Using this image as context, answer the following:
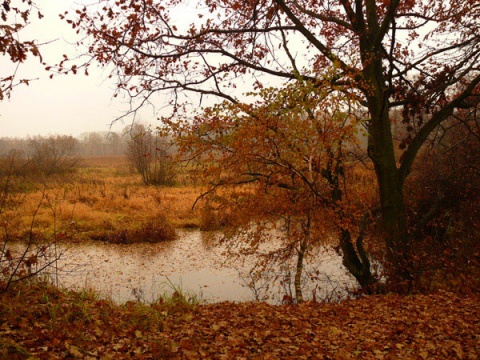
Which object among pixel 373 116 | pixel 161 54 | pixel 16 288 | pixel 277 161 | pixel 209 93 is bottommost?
pixel 16 288

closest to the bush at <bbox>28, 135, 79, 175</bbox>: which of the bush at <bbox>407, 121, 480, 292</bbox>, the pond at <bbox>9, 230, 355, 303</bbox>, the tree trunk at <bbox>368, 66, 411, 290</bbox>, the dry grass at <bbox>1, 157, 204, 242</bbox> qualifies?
the dry grass at <bbox>1, 157, 204, 242</bbox>

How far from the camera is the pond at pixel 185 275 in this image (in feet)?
28.9

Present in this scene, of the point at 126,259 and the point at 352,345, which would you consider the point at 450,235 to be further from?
the point at 126,259

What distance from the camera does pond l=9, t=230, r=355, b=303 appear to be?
347 inches

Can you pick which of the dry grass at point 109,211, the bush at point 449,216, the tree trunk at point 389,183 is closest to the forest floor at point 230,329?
the bush at point 449,216

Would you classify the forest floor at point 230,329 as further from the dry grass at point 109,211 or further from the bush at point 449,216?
the dry grass at point 109,211

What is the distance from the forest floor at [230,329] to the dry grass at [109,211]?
6.71 m

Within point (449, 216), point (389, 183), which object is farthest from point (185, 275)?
point (449, 216)

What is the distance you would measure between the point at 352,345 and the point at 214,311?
238 cm

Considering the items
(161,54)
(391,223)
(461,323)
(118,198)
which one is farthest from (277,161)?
(118,198)

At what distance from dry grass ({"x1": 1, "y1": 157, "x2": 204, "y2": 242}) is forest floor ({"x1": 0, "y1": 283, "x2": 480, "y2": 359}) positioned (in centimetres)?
671

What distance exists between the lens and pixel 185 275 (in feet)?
33.5

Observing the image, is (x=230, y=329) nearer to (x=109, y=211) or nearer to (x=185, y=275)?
(x=185, y=275)

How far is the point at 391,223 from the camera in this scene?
26.4 feet
